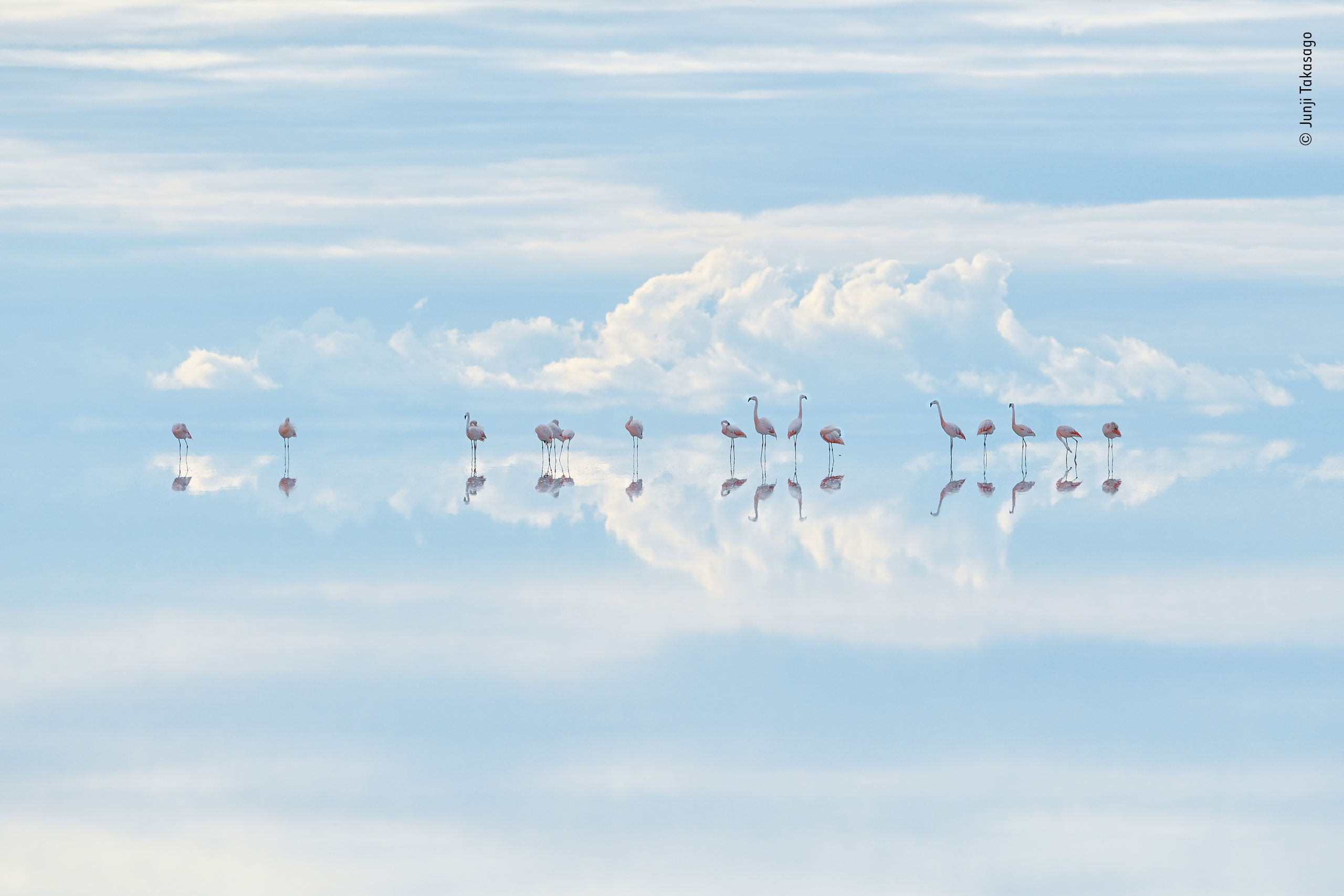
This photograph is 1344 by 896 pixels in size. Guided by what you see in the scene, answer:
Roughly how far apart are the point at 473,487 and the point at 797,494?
16.9ft

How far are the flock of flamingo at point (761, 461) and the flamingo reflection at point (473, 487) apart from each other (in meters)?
0.02

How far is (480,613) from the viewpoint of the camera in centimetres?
1330

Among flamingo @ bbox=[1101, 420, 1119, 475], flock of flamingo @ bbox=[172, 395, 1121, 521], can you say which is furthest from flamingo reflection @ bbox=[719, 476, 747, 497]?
flamingo @ bbox=[1101, 420, 1119, 475]

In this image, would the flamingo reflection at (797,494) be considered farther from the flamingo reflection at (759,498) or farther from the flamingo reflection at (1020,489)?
the flamingo reflection at (1020,489)

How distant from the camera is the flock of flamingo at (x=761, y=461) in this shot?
24453 mm

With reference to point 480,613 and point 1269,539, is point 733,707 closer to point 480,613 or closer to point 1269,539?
point 480,613

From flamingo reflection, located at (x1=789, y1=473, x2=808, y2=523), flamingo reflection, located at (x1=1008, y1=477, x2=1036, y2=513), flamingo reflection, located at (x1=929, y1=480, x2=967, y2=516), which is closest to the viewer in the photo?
flamingo reflection, located at (x1=789, y1=473, x2=808, y2=523)

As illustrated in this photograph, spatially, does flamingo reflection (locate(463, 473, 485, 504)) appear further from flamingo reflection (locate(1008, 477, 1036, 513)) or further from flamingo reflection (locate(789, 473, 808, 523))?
flamingo reflection (locate(1008, 477, 1036, 513))

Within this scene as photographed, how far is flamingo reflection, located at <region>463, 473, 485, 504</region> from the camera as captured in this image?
2327 cm

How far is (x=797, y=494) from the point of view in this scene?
23.9 m

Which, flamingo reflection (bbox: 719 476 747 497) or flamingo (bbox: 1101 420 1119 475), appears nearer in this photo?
flamingo reflection (bbox: 719 476 747 497)

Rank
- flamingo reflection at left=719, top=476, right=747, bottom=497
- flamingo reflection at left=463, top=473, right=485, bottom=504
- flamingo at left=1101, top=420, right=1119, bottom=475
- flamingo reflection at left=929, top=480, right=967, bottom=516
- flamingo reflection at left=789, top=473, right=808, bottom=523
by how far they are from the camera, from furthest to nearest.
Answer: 1. flamingo at left=1101, top=420, right=1119, bottom=475
2. flamingo reflection at left=719, top=476, right=747, bottom=497
3. flamingo reflection at left=463, top=473, right=485, bottom=504
4. flamingo reflection at left=929, top=480, right=967, bottom=516
5. flamingo reflection at left=789, top=473, right=808, bottom=523

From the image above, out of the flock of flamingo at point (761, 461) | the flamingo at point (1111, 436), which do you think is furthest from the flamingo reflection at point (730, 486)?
the flamingo at point (1111, 436)

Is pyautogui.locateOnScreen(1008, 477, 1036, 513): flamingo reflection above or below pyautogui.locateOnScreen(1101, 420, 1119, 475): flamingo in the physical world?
below
